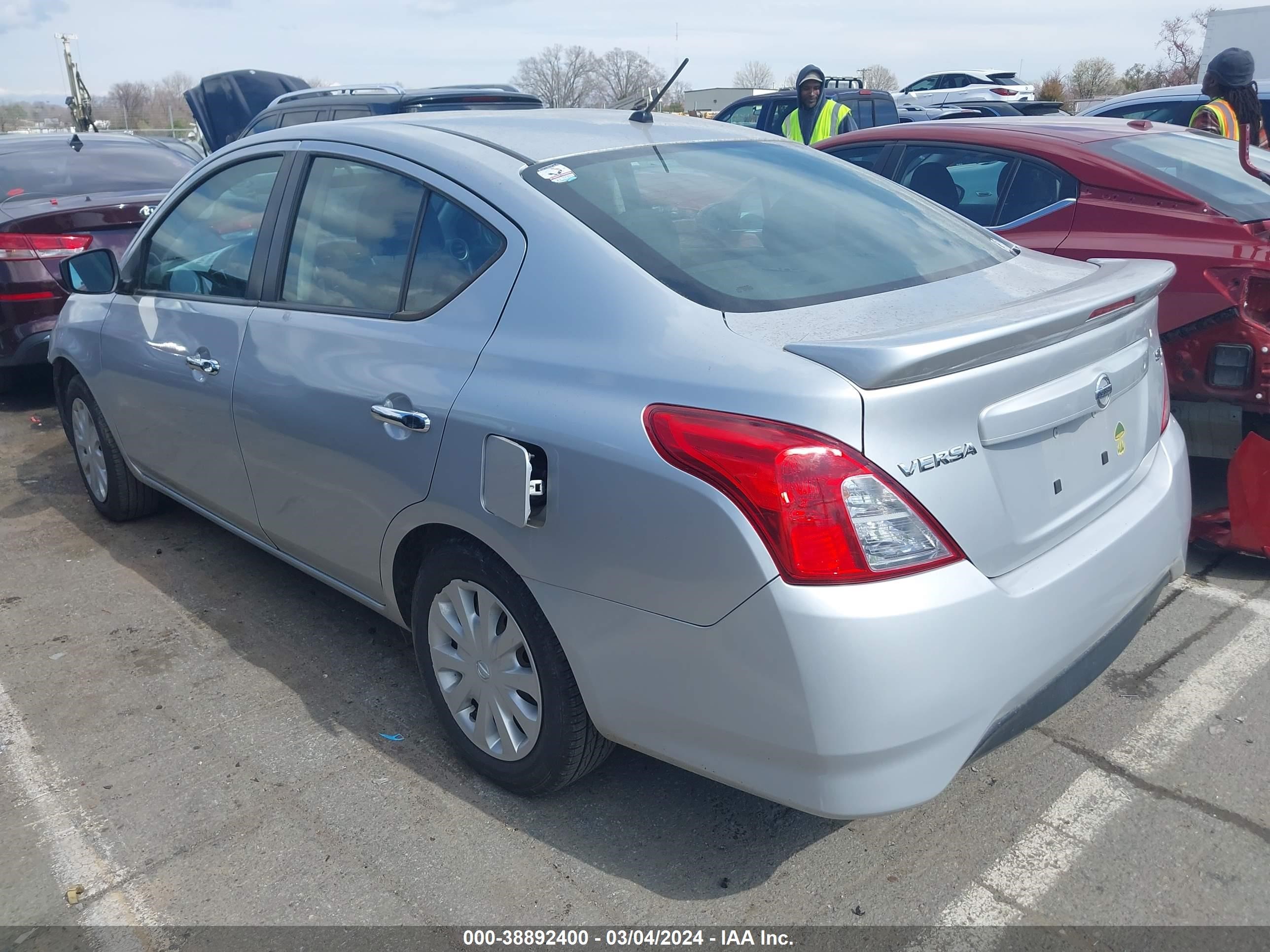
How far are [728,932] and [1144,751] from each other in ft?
4.37

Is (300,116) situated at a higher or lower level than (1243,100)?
higher

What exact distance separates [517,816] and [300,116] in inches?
312

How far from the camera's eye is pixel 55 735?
→ 310cm

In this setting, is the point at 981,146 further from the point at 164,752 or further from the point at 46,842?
the point at 46,842

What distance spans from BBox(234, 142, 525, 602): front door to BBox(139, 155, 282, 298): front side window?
0.74ft

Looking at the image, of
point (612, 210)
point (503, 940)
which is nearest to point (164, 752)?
point (503, 940)

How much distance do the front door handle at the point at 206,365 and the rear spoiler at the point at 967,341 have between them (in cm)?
213

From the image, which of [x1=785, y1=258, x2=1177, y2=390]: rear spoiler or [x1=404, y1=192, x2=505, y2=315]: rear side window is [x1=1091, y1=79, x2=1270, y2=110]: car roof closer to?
[x1=785, y1=258, x2=1177, y2=390]: rear spoiler

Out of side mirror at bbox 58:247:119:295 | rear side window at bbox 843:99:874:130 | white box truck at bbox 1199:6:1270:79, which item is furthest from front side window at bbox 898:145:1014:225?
white box truck at bbox 1199:6:1270:79

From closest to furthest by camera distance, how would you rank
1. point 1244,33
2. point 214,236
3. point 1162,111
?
point 214,236 → point 1162,111 → point 1244,33

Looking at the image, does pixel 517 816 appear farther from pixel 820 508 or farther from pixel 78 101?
pixel 78 101

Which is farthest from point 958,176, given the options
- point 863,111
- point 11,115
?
point 11,115

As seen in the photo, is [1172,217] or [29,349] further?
[29,349]

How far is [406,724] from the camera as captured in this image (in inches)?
121
